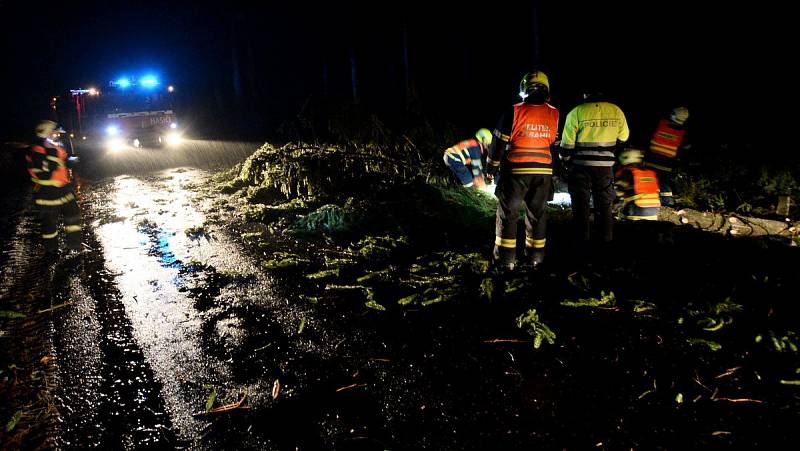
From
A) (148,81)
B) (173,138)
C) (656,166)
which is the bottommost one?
(656,166)

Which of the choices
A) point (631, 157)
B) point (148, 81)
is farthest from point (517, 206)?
point (148, 81)

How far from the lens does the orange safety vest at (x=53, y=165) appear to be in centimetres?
571

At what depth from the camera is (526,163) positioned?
4.37 meters

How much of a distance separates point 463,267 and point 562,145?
73.4 inches

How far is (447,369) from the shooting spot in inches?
120

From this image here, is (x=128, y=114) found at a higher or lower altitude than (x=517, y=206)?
higher

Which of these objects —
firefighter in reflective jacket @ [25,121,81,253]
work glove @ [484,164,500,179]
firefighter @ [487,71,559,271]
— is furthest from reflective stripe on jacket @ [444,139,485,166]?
firefighter in reflective jacket @ [25,121,81,253]

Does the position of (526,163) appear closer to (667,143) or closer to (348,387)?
(667,143)

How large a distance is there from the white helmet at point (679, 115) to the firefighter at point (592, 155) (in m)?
1.19

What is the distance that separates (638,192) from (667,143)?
2.90ft

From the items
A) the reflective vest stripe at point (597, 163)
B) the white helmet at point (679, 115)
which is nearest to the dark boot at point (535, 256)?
the reflective vest stripe at point (597, 163)

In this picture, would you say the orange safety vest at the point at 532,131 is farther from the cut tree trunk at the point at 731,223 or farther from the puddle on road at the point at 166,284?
the puddle on road at the point at 166,284

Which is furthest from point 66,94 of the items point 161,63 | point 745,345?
point 161,63

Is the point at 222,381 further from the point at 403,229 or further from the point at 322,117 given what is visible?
the point at 322,117
